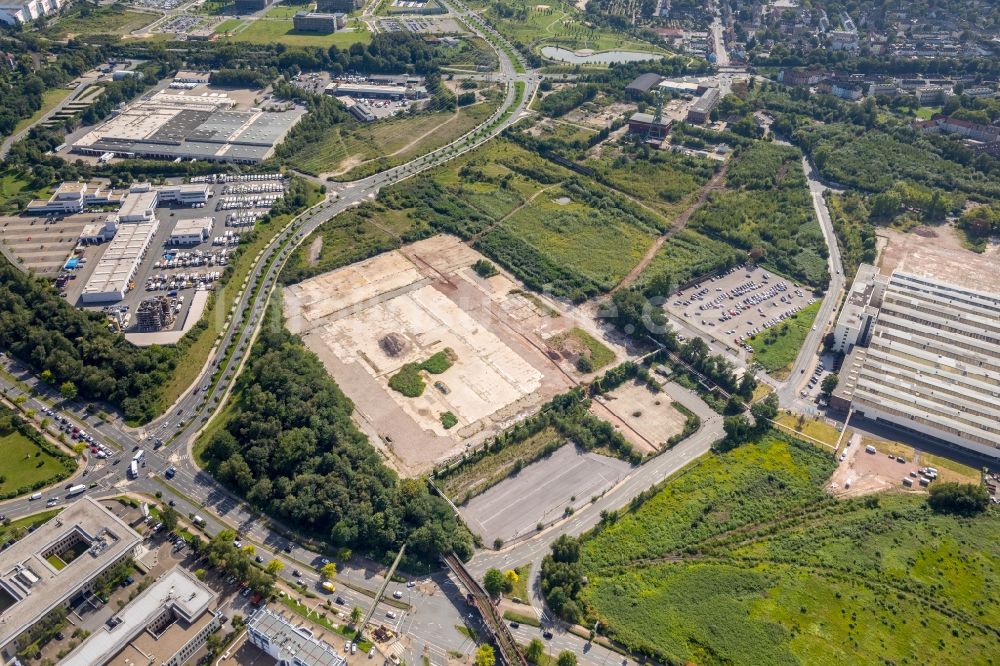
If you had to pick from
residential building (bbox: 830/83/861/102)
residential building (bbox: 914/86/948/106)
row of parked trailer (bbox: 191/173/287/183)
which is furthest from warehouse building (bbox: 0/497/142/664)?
residential building (bbox: 914/86/948/106)

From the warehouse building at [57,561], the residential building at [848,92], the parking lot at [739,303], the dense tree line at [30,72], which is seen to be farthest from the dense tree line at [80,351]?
the residential building at [848,92]

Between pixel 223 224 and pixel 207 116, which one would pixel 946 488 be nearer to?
pixel 223 224

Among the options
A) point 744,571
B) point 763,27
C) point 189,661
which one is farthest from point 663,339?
point 763,27

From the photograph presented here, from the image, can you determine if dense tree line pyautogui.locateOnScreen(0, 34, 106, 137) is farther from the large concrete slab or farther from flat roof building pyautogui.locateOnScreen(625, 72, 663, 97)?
the large concrete slab

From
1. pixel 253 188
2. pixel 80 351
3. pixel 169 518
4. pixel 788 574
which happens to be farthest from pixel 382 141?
pixel 788 574

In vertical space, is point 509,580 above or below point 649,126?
below

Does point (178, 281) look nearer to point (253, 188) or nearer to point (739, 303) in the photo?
point (253, 188)
